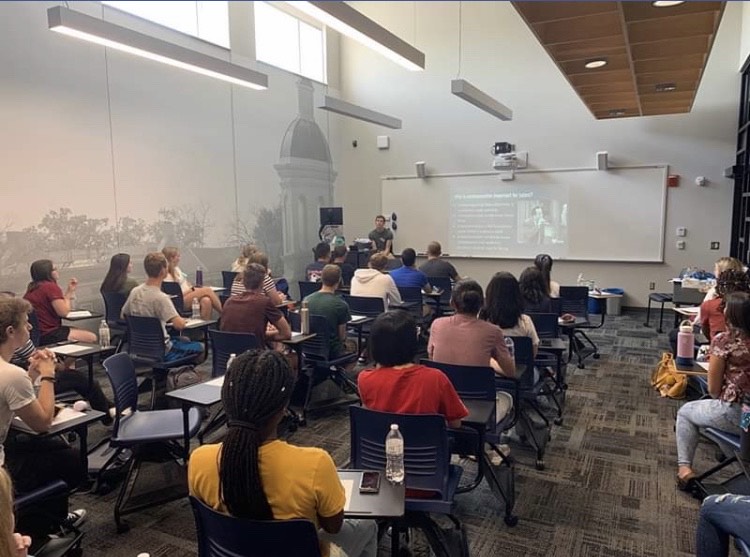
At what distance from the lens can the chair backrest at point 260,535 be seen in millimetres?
1336

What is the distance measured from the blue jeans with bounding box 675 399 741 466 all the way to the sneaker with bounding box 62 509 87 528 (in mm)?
3321

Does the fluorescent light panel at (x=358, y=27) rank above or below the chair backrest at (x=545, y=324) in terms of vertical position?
above

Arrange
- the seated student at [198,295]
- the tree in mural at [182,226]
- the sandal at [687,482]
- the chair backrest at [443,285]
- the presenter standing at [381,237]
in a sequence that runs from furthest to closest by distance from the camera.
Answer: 1. the presenter standing at [381,237]
2. the tree in mural at [182,226]
3. the chair backrest at [443,285]
4. the seated student at [198,295]
5. the sandal at [687,482]

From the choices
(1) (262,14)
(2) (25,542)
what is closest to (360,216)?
(1) (262,14)

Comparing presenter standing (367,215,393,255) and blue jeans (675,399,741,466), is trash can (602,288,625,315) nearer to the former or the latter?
presenter standing (367,215,393,255)

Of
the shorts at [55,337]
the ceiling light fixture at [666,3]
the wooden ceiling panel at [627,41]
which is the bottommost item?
the shorts at [55,337]

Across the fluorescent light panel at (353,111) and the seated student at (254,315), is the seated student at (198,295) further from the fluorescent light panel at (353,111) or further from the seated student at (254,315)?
the fluorescent light panel at (353,111)

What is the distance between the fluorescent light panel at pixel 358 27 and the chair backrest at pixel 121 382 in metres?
2.51

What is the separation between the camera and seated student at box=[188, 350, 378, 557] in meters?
1.37

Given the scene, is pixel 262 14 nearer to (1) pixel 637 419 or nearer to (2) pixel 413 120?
(2) pixel 413 120

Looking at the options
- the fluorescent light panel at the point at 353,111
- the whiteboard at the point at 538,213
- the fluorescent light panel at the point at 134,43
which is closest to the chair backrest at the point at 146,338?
the fluorescent light panel at the point at 134,43

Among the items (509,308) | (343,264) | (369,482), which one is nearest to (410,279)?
(343,264)

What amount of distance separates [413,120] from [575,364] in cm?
574

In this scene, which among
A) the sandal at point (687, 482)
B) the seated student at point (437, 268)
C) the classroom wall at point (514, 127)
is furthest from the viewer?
the classroom wall at point (514, 127)
